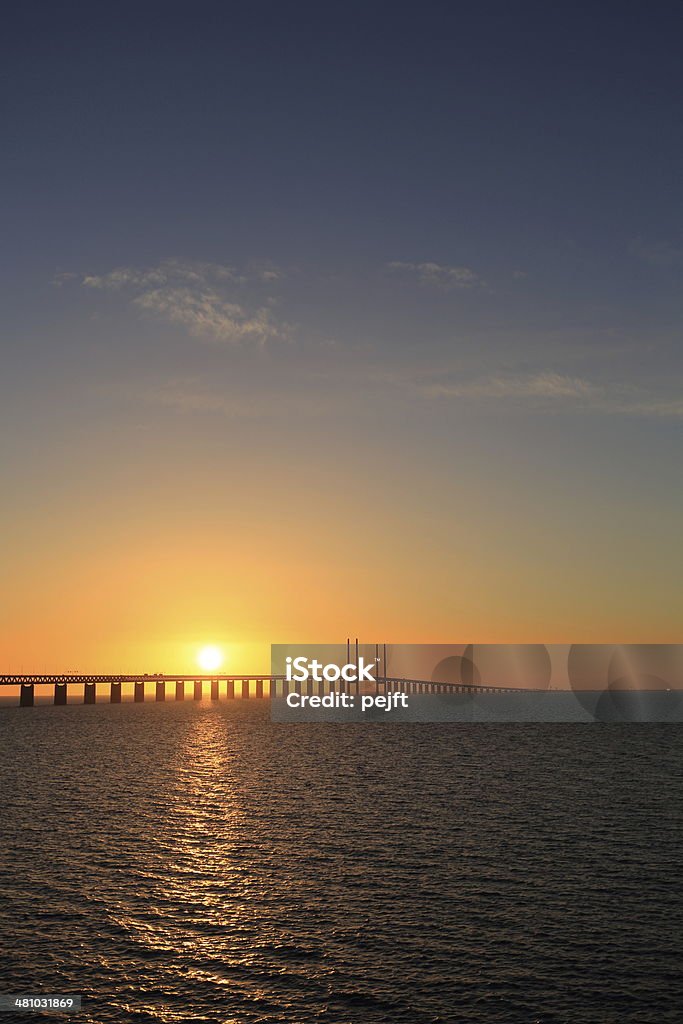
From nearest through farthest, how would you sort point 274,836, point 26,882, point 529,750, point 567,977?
point 567,977 < point 26,882 < point 274,836 < point 529,750

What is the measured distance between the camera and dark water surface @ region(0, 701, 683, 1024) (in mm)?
27578

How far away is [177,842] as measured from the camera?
54219 mm

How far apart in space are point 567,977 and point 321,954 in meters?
8.26

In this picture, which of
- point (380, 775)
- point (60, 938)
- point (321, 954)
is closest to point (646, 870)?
point (321, 954)

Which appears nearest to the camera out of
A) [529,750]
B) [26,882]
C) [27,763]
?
[26,882]

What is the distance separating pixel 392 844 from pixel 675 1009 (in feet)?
89.0

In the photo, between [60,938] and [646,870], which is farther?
[646,870]

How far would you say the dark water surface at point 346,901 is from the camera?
27.6 meters

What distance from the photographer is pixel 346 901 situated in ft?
127

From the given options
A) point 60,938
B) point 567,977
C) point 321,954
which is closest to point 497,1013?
point 567,977

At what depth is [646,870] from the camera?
4475 cm

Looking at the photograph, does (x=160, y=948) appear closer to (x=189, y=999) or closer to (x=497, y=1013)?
(x=189, y=999)

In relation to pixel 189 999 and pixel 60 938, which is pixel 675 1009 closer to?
pixel 189 999

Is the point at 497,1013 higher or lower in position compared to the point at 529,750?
higher
